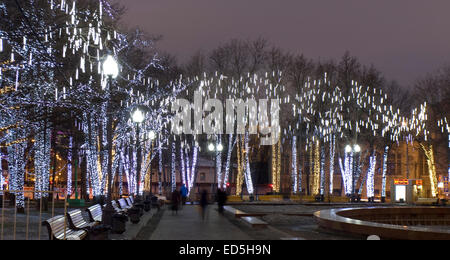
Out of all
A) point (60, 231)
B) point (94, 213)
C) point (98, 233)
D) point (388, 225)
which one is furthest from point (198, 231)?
point (60, 231)

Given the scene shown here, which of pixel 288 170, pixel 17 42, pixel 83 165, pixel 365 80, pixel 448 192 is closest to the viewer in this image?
pixel 17 42

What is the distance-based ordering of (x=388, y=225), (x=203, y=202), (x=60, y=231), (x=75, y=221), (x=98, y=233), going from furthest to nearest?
(x=203, y=202), (x=388, y=225), (x=75, y=221), (x=98, y=233), (x=60, y=231)

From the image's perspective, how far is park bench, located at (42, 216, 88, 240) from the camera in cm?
1012

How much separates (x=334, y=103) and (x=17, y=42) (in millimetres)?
41069

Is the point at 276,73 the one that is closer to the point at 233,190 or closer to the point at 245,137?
the point at 245,137

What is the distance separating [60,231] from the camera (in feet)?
36.5

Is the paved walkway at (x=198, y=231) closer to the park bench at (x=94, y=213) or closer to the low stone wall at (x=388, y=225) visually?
the park bench at (x=94, y=213)

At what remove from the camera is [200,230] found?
1862cm

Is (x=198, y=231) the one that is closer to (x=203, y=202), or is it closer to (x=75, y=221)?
(x=203, y=202)

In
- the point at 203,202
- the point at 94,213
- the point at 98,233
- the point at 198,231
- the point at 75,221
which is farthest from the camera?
the point at 203,202

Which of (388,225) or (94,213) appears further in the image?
(94,213)

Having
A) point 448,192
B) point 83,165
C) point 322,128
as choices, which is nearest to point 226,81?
point 322,128

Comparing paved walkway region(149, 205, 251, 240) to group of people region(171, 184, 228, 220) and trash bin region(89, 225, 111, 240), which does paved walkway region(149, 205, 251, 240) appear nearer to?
group of people region(171, 184, 228, 220)
